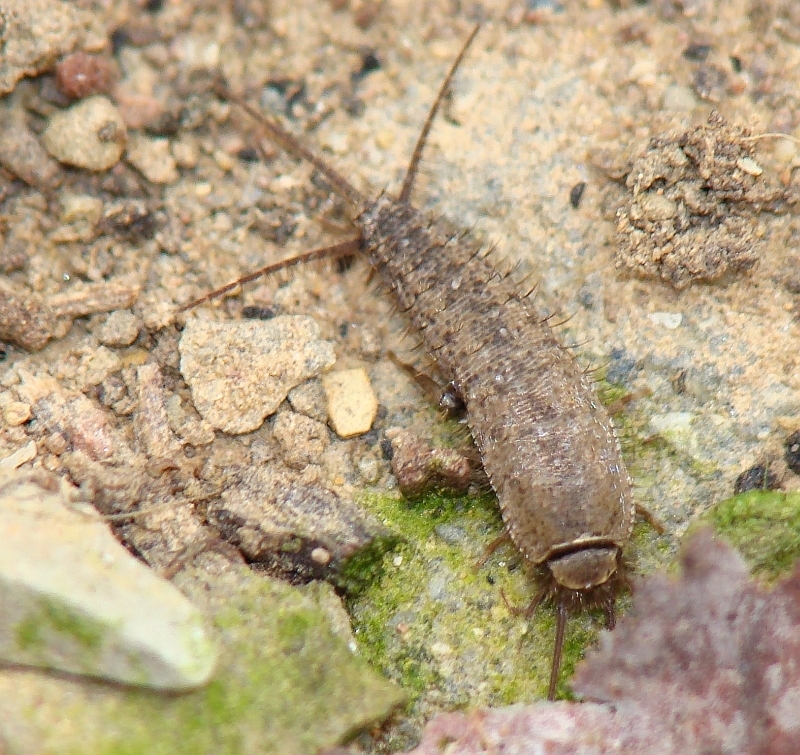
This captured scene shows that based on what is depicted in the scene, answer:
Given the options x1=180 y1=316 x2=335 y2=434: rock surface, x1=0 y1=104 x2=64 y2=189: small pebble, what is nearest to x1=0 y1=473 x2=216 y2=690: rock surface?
x1=180 y1=316 x2=335 y2=434: rock surface

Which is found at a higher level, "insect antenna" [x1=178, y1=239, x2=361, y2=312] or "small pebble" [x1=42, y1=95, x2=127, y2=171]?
"small pebble" [x1=42, y1=95, x2=127, y2=171]

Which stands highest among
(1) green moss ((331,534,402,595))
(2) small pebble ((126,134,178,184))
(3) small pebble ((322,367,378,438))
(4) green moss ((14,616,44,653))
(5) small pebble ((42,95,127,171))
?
(5) small pebble ((42,95,127,171))

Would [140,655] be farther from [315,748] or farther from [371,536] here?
[371,536]

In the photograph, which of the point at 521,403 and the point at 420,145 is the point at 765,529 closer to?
the point at 521,403

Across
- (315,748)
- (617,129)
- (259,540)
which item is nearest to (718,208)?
(617,129)

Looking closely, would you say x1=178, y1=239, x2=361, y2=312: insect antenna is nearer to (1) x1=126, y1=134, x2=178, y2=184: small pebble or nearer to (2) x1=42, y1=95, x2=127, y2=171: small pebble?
(1) x1=126, y1=134, x2=178, y2=184: small pebble

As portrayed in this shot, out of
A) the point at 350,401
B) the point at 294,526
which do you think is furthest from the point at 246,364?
the point at 294,526
